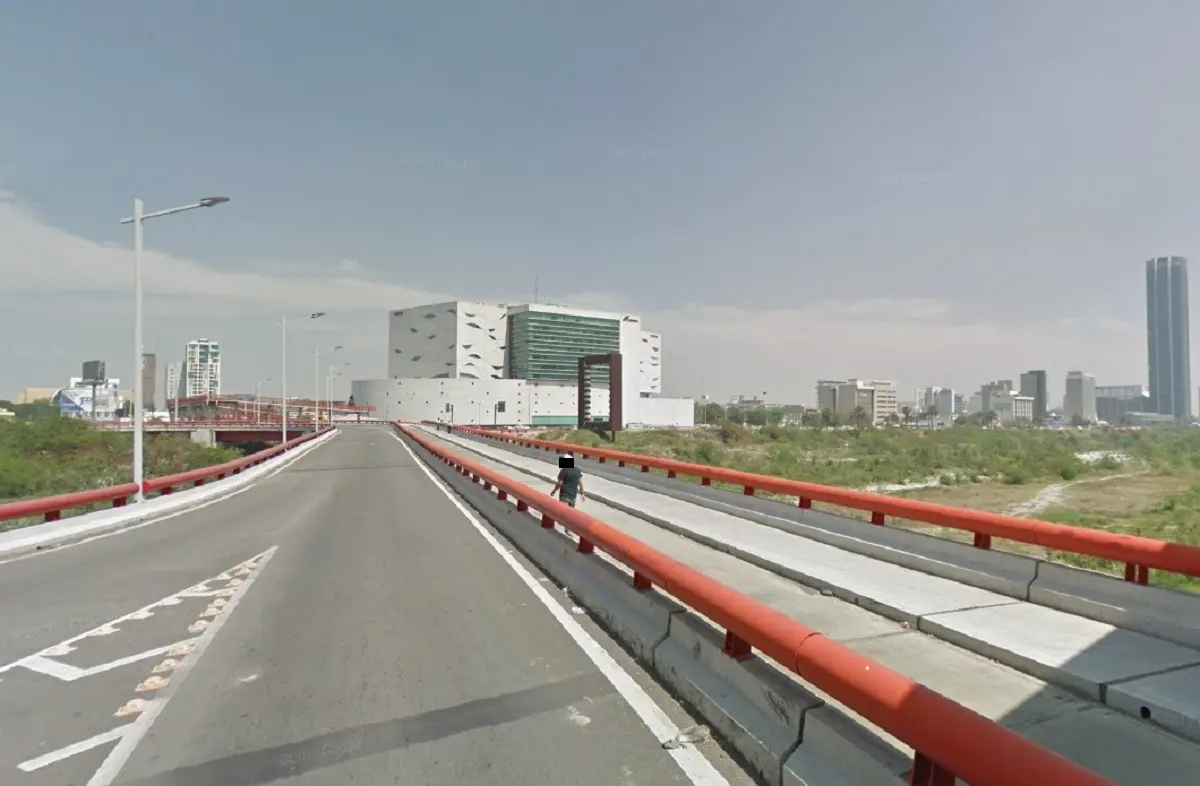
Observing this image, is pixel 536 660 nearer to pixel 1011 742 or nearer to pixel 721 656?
pixel 721 656

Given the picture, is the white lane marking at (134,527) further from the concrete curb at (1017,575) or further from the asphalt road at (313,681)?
the concrete curb at (1017,575)

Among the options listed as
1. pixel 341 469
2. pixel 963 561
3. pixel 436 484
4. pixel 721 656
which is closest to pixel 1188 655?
pixel 963 561

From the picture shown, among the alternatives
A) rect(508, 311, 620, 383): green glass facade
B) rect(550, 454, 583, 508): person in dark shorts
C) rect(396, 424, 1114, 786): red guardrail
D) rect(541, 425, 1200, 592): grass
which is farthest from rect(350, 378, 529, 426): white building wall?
rect(396, 424, 1114, 786): red guardrail

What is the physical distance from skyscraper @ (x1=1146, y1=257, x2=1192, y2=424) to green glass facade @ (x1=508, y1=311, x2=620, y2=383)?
421 feet

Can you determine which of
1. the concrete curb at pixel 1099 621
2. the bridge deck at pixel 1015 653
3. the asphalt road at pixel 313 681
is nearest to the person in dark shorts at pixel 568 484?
the asphalt road at pixel 313 681

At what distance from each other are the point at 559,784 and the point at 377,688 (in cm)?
214

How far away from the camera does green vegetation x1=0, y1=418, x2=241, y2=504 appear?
170 ft

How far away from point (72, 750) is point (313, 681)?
1608 millimetres

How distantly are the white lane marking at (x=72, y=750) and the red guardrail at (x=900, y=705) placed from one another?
12.8ft

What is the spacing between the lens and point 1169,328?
178 metres

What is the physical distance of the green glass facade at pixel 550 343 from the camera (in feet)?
596

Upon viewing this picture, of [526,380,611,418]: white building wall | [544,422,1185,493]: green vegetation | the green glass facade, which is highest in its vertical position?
the green glass facade

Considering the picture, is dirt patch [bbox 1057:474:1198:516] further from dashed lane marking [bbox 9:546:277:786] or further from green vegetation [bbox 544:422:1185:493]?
dashed lane marking [bbox 9:546:277:786]

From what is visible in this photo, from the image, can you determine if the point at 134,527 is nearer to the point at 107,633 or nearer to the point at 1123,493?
the point at 107,633
